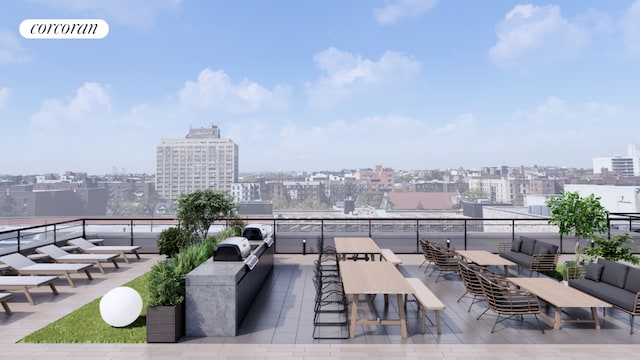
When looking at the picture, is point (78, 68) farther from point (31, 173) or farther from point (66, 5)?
point (66, 5)

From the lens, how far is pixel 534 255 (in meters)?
9.03

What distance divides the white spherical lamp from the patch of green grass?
12cm

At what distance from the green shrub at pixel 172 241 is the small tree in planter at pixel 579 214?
9294 millimetres

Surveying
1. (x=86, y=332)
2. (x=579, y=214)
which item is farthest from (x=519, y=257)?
(x=86, y=332)

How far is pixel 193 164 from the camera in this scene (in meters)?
86.9

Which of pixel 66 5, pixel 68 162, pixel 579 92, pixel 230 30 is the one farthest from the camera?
pixel 68 162

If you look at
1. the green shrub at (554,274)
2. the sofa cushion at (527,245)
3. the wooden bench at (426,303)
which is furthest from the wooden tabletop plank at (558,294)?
the sofa cushion at (527,245)

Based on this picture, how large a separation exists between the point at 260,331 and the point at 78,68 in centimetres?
7243

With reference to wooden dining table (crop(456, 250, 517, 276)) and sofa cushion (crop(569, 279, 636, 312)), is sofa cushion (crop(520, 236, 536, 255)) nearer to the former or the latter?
wooden dining table (crop(456, 250, 517, 276))

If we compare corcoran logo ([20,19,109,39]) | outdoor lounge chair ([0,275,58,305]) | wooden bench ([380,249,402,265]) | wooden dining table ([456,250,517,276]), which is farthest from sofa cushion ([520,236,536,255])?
corcoran logo ([20,19,109,39])

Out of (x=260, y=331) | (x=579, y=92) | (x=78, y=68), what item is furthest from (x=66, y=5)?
(x=579, y=92)

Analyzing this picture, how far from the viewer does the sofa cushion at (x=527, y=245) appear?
970 centimetres

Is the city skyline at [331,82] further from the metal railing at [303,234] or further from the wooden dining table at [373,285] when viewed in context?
the wooden dining table at [373,285]

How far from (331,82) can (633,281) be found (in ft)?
220
